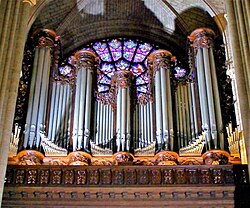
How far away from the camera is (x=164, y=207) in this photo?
13133 millimetres

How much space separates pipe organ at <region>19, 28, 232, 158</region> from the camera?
1508 cm

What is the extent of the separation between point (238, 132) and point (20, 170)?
203 inches

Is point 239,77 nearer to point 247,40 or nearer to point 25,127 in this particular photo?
point 247,40

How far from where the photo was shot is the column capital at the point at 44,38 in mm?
16938

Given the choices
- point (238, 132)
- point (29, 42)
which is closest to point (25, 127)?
point (29, 42)

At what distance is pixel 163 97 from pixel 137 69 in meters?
2.52

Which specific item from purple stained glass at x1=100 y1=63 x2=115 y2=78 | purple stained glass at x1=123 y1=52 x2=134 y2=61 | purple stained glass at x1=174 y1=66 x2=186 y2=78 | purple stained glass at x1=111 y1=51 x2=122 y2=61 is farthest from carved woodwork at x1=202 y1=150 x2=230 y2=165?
→ purple stained glass at x1=111 y1=51 x2=122 y2=61

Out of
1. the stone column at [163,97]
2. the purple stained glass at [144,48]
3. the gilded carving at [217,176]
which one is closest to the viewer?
the gilded carving at [217,176]

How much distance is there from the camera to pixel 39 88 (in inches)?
631

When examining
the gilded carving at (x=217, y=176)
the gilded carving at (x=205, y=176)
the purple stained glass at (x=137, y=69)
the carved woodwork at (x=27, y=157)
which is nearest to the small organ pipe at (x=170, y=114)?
the gilded carving at (x=205, y=176)

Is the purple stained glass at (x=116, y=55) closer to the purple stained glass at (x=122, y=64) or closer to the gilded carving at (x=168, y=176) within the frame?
the purple stained glass at (x=122, y=64)

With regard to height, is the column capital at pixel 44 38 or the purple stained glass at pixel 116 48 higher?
the purple stained glass at pixel 116 48

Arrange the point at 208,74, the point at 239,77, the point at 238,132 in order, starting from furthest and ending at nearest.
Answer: the point at 208,74
the point at 238,132
the point at 239,77

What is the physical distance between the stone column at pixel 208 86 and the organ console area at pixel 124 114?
2cm
